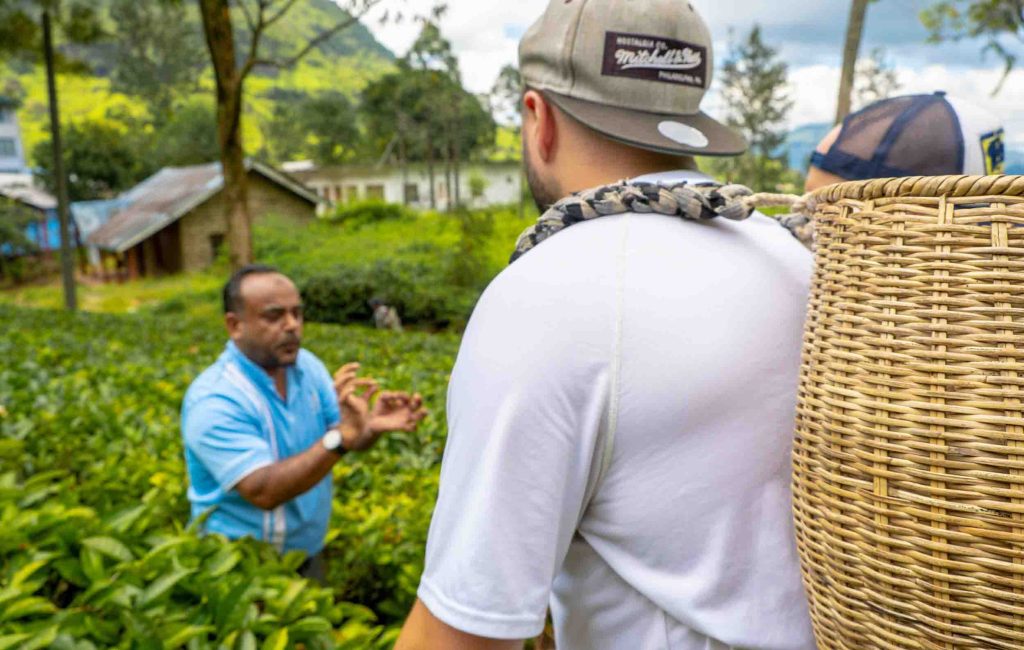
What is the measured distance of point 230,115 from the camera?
13125mm

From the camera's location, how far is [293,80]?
500 ft

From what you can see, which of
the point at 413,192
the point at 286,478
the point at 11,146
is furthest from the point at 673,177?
the point at 11,146

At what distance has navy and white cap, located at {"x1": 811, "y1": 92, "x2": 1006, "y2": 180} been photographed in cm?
152

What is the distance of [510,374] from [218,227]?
129 ft

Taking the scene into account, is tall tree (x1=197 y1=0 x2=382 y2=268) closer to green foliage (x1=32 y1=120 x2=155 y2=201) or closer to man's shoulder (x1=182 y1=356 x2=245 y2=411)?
man's shoulder (x1=182 y1=356 x2=245 y2=411)

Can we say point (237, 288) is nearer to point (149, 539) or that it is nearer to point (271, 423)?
point (271, 423)

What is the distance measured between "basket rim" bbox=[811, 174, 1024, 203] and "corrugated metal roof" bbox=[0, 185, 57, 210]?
48.1 m

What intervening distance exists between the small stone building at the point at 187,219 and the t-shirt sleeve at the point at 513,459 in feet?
122

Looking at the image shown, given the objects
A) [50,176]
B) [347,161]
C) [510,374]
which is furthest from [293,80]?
[510,374]

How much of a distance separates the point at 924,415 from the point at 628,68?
0.67m

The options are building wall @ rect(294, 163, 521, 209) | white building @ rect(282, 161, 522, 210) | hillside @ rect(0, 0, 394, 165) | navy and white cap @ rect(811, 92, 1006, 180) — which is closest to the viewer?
navy and white cap @ rect(811, 92, 1006, 180)

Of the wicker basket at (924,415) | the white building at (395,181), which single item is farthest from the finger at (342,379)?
the white building at (395,181)

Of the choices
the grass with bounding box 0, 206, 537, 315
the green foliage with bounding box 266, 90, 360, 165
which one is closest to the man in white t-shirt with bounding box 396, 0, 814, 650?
the grass with bounding box 0, 206, 537, 315

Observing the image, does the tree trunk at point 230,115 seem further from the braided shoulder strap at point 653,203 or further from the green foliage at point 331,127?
the green foliage at point 331,127
